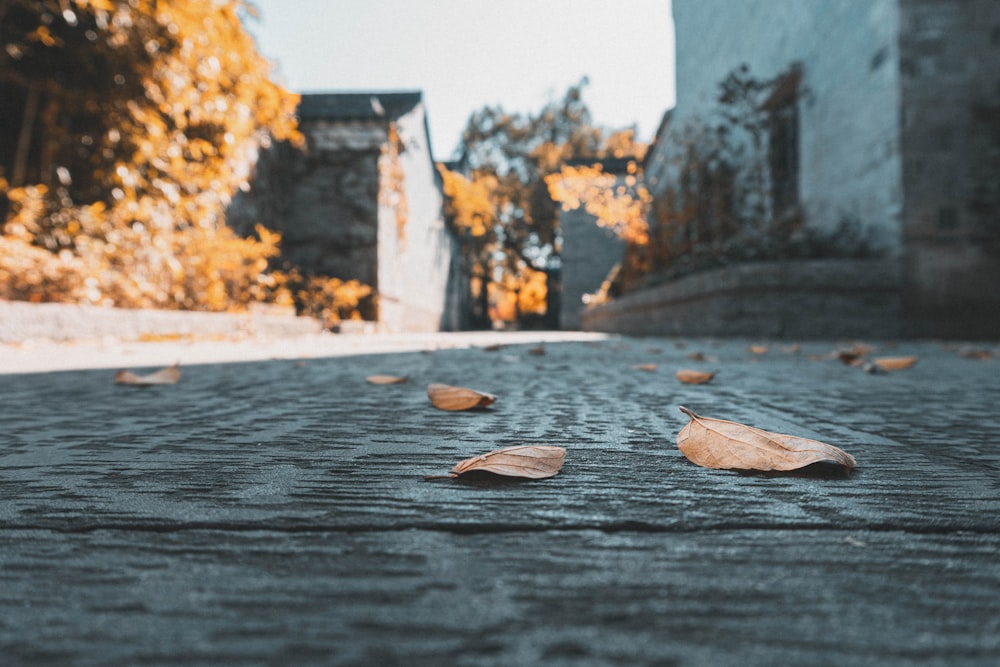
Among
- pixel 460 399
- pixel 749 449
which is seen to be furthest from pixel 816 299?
pixel 749 449

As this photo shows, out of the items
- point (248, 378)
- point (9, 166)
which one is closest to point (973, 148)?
point (248, 378)

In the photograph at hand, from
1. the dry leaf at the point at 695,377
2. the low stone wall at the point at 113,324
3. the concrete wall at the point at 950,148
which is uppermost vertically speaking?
the concrete wall at the point at 950,148

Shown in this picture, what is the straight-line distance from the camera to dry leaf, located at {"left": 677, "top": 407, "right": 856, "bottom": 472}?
2.18ft

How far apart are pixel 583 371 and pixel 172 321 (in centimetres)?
346

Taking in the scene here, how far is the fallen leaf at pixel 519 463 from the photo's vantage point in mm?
636

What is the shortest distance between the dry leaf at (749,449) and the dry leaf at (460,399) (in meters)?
0.47

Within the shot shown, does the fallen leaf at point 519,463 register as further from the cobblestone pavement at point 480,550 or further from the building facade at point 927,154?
the building facade at point 927,154

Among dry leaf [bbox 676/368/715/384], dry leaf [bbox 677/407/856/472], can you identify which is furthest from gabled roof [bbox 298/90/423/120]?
dry leaf [bbox 677/407/856/472]

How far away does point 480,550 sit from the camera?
440 millimetres

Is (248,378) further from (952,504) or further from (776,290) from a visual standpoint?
(776,290)

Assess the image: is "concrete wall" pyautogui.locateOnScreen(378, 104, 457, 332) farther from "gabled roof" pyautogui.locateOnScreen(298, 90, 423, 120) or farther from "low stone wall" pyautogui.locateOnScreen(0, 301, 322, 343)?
"low stone wall" pyautogui.locateOnScreen(0, 301, 322, 343)

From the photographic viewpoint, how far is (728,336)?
17.5 ft

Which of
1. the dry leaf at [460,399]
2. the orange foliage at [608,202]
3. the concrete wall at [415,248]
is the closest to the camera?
the dry leaf at [460,399]

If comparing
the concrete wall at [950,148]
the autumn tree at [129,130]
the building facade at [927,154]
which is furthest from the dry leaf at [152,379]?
the concrete wall at [950,148]
